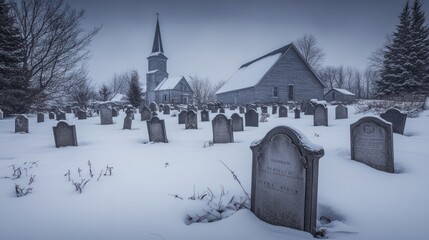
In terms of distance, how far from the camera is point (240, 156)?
4.97 meters

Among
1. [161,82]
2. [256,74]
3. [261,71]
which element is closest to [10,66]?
[256,74]

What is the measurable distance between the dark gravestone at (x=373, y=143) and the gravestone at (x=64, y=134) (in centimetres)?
749

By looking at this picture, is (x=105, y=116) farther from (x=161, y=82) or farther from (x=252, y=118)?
(x=161, y=82)

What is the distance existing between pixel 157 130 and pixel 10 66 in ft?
48.9

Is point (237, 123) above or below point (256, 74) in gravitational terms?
below

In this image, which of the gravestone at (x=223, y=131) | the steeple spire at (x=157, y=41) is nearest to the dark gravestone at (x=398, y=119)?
the gravestone at (x=223, y=131)

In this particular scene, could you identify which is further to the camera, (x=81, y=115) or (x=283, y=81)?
(x=283, y=81)

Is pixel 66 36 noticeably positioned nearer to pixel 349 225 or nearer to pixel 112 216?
pixel 112 216

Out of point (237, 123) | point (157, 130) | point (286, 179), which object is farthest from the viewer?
point (237, 123)

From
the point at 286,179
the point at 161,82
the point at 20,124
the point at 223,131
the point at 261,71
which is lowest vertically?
the point at 286,179

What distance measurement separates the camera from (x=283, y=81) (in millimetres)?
27859

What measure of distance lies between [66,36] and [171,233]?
1695 cm

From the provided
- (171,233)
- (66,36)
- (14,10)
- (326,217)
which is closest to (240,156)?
(326,217)

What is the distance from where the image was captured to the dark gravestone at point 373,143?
3.89 meters
